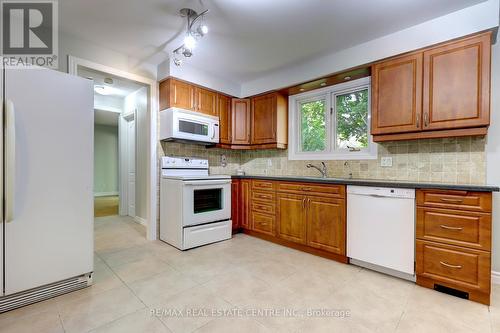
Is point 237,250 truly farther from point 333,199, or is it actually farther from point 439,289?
point 439,289

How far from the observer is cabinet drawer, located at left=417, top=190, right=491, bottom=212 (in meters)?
1.83

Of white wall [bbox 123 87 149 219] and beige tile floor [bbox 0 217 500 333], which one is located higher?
white wall [bbox 123 87 149 219]

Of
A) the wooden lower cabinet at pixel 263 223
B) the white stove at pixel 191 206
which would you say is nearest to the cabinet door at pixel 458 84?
the wooden lower cabinet at pixel 263 223

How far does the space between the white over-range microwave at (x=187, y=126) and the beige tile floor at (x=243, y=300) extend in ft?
5.01

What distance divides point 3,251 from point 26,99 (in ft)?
3.58

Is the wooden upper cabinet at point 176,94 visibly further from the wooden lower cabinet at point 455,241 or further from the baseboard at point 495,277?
the baseboard at point 495,277

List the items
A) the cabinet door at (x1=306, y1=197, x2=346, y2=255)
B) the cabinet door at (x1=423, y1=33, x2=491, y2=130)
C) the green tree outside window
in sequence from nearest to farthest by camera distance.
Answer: the cabinet door at (x1=423, y1=33, x2=491, y2=130), the cabinet door at (x1=306, y1=197, x2=346, y2=255), the green tree outside window

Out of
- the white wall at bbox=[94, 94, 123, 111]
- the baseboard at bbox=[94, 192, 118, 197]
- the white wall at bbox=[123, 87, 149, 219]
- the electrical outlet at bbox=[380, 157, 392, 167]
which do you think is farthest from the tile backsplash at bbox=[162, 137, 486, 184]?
the baseboard at bbox=[94, 192, 118, 197]

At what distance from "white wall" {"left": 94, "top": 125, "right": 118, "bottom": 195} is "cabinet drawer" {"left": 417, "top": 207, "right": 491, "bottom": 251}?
8.60 m

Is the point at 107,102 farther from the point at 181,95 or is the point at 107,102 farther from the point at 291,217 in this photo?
the point at 291,217

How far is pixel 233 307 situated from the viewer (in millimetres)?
1772

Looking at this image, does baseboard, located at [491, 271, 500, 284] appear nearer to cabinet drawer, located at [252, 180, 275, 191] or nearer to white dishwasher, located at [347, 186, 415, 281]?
white dishwasher, located at [347, 186, 415, 281]

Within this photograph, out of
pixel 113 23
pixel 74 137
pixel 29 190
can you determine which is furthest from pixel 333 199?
pixel 113 23

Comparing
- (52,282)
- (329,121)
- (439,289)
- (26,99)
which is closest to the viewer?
(26,99)
